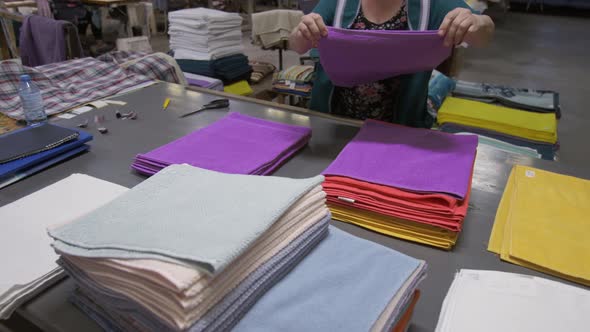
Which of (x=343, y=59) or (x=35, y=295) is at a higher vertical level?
(x=343, y=59)

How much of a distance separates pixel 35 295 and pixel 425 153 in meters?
0.82

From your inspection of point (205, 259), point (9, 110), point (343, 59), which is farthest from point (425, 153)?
point (9, 110)

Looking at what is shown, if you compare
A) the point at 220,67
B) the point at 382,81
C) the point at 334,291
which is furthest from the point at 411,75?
the point at 220,67

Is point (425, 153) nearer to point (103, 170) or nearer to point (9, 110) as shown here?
point (103, 170)

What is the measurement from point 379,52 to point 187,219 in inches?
30.7

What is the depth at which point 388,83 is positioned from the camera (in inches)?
56.2

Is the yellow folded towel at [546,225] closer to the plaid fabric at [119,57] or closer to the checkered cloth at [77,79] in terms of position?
the checkered cloth at [77,79]

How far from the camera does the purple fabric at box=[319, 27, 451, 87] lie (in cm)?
106

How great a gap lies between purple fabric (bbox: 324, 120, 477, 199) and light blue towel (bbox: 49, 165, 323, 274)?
10.2 inches

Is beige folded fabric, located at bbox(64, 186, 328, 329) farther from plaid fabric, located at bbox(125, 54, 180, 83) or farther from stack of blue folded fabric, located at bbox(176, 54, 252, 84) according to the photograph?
stack of blue folded fabric, located at bbox(176, 54, 252, 84)

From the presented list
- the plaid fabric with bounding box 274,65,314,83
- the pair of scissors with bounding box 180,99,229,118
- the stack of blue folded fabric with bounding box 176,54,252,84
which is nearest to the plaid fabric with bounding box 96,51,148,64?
the pair of scissors with bounding box 180,99,229,118

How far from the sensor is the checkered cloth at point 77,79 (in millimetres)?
1415

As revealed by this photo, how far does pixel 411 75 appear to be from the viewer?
133cm

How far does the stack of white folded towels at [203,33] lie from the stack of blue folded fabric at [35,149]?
66.3 inches
